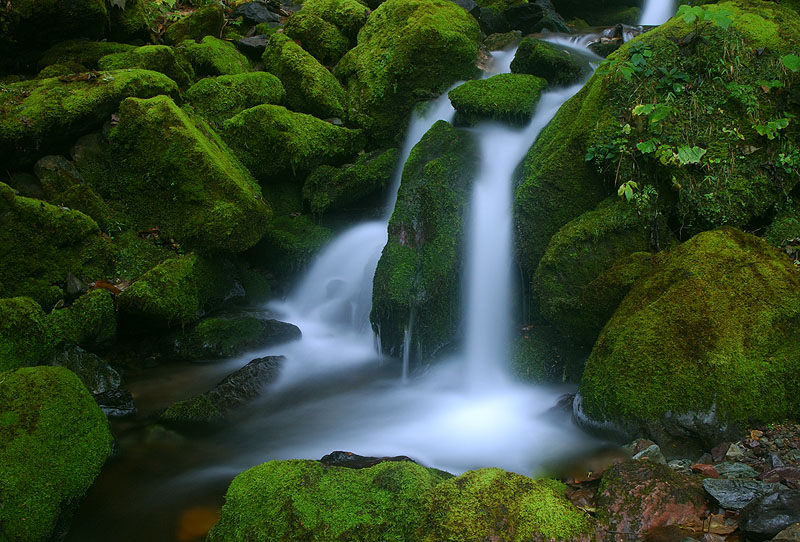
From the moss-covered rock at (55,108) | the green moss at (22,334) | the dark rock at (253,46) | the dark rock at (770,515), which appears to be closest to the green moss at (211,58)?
the dark rock at (253,46)

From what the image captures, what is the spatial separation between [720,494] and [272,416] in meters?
4.06

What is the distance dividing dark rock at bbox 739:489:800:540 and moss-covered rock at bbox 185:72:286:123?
916cm

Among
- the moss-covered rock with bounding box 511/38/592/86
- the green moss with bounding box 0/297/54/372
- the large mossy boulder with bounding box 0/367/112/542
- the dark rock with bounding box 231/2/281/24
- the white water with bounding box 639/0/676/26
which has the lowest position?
the large mossy boulder with bounding box 0/367/112/542

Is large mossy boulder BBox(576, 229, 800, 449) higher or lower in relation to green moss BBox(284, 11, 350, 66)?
lower

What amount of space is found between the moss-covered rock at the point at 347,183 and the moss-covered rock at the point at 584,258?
418 centimetres

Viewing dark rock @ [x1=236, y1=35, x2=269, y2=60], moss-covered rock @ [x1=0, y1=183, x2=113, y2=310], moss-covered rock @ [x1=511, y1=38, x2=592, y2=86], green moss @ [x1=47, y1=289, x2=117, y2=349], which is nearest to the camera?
green moss @ [x1=47, y1=289, x2=117, y2=349]

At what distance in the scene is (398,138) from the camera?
9719 millimetres

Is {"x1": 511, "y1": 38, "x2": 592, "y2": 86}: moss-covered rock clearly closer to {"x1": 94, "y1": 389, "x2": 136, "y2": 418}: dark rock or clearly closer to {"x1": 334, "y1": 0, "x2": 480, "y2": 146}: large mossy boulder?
{"x1": 334, "y1": 0, "x2": 480, "y2": 146}: large mossy boulder

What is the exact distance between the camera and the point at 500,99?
7859 millimetres

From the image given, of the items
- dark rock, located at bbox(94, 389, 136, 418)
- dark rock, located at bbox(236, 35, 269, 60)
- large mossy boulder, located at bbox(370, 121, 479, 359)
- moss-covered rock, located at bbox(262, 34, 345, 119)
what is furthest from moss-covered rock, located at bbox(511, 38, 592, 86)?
dark rock, located at bbox(94, 389, 136, 418)

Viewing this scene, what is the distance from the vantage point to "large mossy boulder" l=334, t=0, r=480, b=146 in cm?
988

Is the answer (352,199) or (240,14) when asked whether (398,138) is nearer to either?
(352,199)

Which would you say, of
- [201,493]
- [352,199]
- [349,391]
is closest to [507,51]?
[352,199]

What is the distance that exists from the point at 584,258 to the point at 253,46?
29.2 ft
